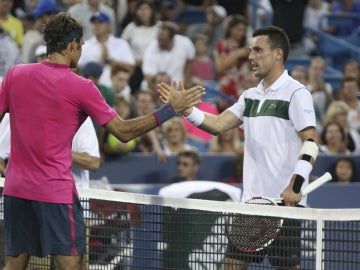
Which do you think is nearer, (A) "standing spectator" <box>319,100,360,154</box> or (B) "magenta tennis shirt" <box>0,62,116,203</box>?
(B) "magenta tennis shirt" <box>0,62,116,203</box>

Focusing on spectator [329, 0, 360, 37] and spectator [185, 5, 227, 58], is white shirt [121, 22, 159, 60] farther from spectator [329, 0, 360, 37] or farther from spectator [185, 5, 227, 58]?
spectator [329, 0, 360, 37]

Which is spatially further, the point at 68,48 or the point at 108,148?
the point at 108,148

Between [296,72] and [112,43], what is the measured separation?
2.50 m

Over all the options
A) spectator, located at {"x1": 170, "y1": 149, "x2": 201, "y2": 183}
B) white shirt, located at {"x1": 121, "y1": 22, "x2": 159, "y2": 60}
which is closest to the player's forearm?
spectator, located at {"x1": 170, "y1": 149, "x2": 201, "y2": 183}

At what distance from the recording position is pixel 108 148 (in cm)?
1301

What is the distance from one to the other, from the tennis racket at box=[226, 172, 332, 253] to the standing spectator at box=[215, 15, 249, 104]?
8380 millimetres

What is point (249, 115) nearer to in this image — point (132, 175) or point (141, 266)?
point (141, 266)

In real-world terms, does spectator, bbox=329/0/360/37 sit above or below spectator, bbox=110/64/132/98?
above

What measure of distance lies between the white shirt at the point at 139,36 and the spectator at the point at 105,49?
0.97 meters

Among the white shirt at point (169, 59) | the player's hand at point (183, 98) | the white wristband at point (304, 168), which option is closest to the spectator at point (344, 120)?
the white shirt at point (169, 59)

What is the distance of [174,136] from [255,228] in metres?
6.03

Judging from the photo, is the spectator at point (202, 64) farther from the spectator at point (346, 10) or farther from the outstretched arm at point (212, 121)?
the outstretched arm at point (212, 121)

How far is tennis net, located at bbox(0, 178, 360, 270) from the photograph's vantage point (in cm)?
750

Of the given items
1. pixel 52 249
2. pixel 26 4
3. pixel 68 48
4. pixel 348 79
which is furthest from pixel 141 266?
pixel 26 4
